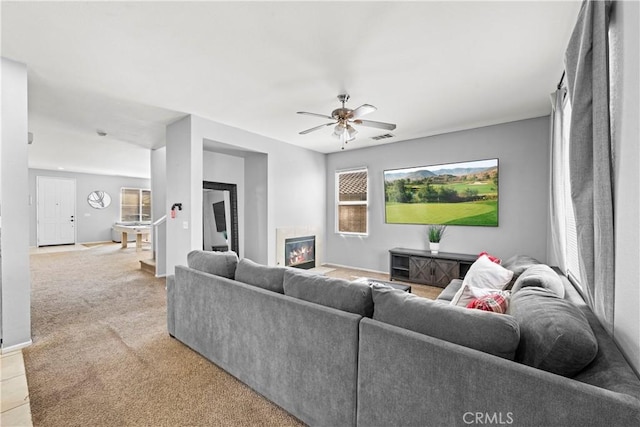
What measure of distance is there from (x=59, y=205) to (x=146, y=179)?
111 inches

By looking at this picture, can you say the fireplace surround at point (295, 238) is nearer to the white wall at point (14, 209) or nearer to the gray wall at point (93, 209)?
the white wall at point (14, 209)

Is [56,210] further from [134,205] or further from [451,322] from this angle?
[451,322]

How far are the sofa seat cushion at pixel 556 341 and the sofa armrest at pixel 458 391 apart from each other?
0.10 metres

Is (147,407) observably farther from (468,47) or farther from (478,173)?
(478,173)

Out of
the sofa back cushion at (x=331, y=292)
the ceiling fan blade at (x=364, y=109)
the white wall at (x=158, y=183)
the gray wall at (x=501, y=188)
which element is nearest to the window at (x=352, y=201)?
the gray wall at (x=501, y=188)

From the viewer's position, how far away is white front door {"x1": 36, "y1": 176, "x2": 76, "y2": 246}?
877 centimetres

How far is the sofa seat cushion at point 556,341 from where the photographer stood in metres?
0.98

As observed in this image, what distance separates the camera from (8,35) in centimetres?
218

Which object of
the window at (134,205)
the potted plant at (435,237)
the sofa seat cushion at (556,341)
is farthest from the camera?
the window at (134,205)

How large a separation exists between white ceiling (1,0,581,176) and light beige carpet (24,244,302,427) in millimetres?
2566

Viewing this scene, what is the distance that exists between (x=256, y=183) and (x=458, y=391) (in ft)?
15.7

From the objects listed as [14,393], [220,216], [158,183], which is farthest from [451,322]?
[158,183]

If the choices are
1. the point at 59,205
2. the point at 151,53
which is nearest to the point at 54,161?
the point at 59,205

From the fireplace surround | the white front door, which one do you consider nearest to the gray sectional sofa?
the fireplace surround
